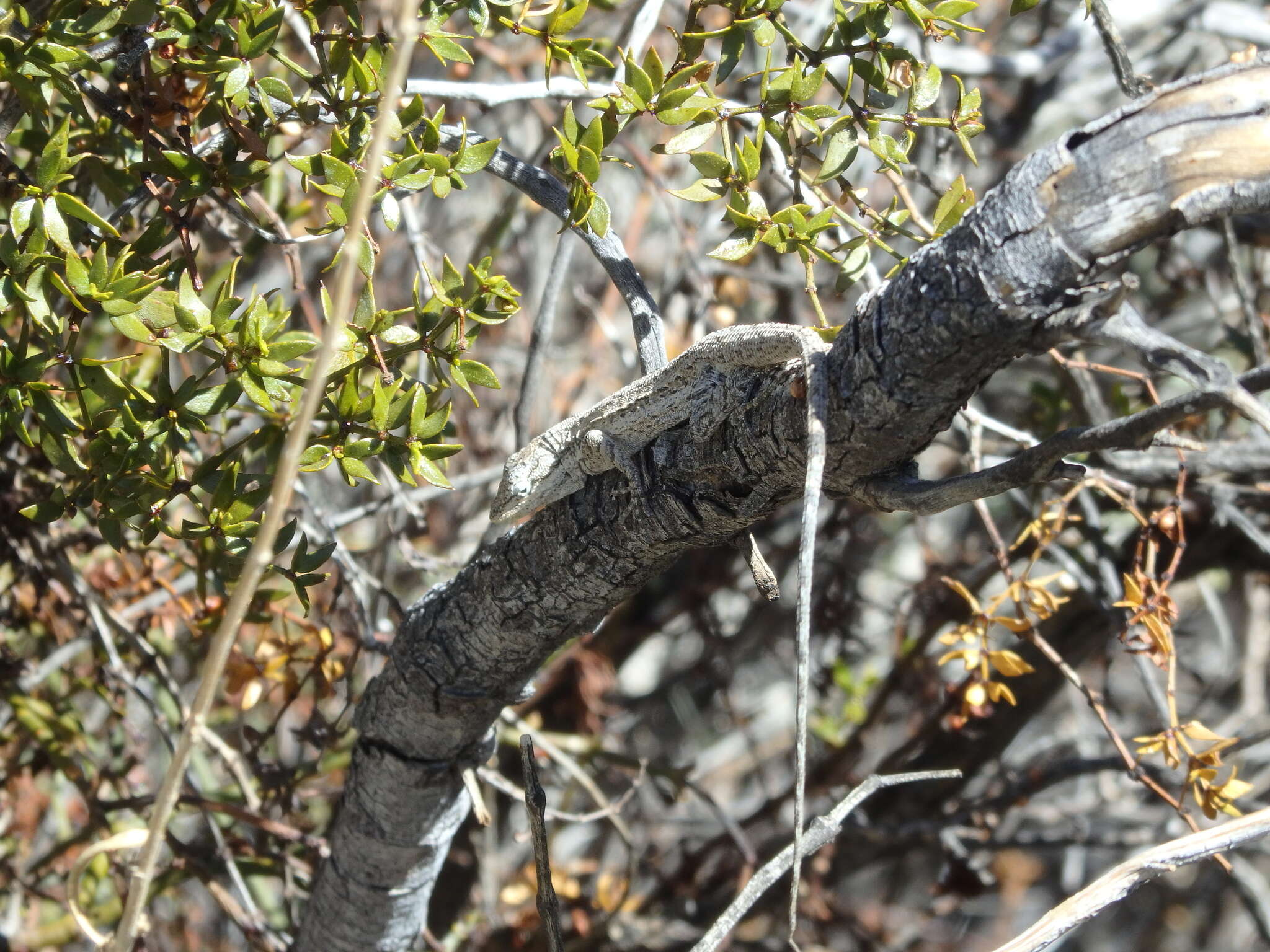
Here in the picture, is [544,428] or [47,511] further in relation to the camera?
[544,428]

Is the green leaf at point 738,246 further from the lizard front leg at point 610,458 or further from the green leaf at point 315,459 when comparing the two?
the green leaf at point 315,459

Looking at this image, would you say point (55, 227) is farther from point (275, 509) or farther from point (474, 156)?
point (275, 509)

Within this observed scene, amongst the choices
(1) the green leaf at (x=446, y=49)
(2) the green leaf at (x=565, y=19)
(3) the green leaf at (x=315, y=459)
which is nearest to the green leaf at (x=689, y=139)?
(2) the green leaf at (x=565, y=19)

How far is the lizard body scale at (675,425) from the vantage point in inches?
47.1

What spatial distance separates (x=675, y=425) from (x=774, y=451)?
0.50 m

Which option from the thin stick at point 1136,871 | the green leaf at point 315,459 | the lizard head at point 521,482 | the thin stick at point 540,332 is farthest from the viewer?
the lizard head at point 521,482

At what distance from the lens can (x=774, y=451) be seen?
157 centimetres

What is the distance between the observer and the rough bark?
3.83 ft

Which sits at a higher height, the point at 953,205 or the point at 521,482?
the point at 521,482

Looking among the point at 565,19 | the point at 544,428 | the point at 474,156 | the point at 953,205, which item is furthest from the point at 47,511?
the point at 544,428

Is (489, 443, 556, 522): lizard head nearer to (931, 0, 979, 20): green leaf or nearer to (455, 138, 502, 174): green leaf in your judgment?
(455, 138, 502, 174): green leaf

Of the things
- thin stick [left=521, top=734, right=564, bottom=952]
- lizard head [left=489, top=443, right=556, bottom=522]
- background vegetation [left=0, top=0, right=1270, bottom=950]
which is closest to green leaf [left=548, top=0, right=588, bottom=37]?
background vegetation [left=0, top=0, right=1270, bottom=950]

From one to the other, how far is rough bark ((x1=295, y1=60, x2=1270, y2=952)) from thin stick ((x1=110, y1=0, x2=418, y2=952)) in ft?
2.20

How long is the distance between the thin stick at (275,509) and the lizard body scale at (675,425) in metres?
0.58
